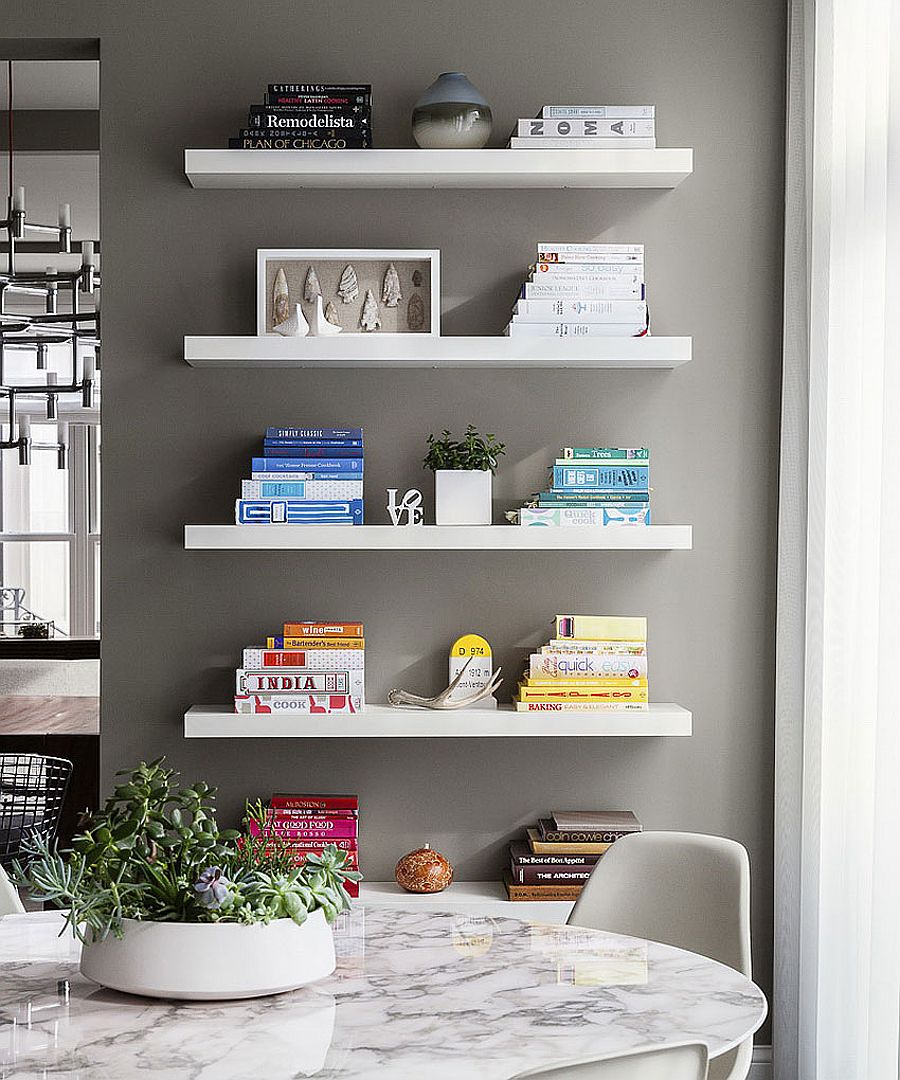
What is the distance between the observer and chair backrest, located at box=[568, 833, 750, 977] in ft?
7.77

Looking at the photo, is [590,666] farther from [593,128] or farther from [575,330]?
[593,128]

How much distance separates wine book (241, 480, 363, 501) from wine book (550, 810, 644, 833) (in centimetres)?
92

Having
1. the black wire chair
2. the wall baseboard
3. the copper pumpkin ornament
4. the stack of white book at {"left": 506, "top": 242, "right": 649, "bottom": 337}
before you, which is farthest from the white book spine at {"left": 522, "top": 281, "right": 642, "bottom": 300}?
the black wire chair

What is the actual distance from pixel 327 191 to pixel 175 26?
557mm

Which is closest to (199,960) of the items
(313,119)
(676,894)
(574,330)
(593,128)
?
(676,894)

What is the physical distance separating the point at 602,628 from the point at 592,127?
1.18m

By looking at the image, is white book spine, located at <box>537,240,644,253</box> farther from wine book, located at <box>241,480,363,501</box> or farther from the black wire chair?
the black wire chair

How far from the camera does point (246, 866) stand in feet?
5.81

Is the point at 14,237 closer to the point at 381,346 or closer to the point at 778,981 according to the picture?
the point at 381,346

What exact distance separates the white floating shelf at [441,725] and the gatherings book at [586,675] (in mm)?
36

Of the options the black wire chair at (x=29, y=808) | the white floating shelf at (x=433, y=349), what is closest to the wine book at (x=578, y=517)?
the white floating shelf at (x=433, y=349)

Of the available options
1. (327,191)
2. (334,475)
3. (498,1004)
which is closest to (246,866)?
(498,1004)

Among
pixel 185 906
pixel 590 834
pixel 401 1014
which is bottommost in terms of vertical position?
pixel 590 834

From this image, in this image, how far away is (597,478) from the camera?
3.05 metres
